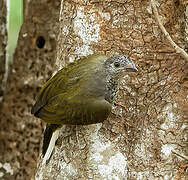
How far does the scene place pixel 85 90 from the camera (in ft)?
10.6

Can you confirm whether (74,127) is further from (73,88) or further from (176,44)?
(176,44)

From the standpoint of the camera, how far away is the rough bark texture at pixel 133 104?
3262 mm

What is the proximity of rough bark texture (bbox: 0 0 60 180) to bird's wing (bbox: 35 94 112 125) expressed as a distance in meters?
1.54

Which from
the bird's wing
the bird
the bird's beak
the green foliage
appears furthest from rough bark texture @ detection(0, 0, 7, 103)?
the green foliage

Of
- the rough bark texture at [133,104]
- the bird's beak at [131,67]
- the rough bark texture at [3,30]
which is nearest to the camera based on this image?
the bird's beak at [131,67]

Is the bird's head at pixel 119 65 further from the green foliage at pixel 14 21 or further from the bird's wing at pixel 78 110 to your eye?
the green foliage at pixel 14 21

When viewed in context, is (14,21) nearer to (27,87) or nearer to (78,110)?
(27,87)

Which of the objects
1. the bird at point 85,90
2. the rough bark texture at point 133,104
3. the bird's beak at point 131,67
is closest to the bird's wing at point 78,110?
the bird at point 85,90

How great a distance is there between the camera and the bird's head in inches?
124

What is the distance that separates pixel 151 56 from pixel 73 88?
67cm

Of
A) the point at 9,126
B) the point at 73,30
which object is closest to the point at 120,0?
the point at 73,30

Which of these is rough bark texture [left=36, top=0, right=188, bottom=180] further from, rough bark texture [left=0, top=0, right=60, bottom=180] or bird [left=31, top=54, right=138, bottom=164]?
rough bark texture [left=0, top=0, right=60, bottom=180]

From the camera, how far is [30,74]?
15.9 feet

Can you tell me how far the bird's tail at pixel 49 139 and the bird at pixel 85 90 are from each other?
0.09 m
